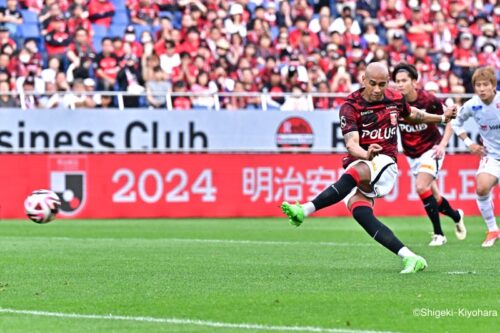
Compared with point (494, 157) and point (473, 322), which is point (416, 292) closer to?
point (473, 322)

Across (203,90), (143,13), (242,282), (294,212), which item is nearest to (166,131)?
(203,90)

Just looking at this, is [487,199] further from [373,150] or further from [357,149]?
[373,150]

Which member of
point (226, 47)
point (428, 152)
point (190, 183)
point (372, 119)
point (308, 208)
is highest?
point (226, 47)

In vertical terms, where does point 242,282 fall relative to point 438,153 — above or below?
below

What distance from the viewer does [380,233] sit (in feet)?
39.1

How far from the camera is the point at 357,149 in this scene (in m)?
11.9

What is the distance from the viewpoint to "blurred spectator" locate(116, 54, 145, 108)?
82.1 feet

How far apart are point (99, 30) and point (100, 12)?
461 mm

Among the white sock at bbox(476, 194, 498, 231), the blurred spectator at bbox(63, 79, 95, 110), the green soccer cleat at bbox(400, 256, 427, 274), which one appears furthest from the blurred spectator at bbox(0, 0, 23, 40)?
the green soccer cleat at bbox(400, 256, 427, 274)

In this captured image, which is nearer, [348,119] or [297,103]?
[348,119]

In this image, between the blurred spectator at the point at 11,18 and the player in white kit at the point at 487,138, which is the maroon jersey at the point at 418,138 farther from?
the blurred spectator at the point at 11,18

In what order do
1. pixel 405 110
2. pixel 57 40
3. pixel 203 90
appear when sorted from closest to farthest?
pixel 405 110 → pixel 57 40 → pixel 203 90

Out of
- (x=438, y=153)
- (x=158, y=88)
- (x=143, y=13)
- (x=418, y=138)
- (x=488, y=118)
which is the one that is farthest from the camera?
(x=143, y=13)

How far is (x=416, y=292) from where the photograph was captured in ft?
33.3
